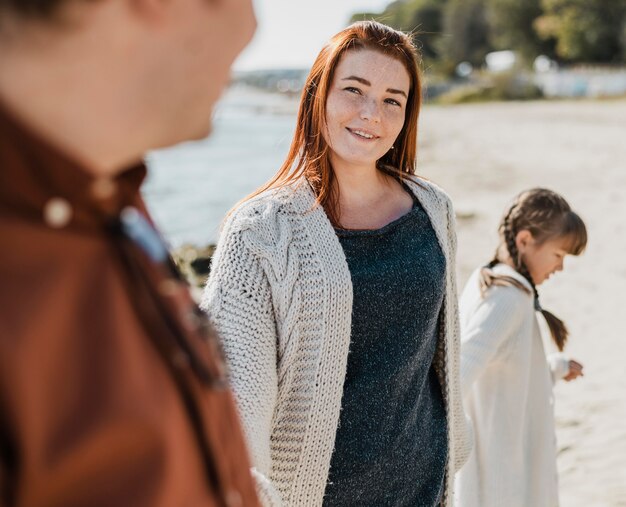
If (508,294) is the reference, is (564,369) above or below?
below

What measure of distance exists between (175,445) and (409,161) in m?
2.09

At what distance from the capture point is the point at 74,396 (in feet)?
2.31

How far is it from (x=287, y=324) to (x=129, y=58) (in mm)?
1310

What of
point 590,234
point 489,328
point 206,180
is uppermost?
point 489,328

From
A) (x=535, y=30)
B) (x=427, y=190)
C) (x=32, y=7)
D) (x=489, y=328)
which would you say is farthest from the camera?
(x=535, y=30)

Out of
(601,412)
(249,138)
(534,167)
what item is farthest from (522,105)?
(601,412)

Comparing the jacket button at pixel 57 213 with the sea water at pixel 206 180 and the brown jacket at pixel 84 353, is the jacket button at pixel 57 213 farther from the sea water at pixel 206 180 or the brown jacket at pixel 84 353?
the sea water at pixel 206 180

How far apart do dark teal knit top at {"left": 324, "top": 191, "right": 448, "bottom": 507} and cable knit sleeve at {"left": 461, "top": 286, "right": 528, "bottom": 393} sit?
2.19ft

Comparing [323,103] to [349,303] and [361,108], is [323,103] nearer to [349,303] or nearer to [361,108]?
[361,108]

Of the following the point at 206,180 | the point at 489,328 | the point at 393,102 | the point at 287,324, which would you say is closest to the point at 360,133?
the point at 393,102

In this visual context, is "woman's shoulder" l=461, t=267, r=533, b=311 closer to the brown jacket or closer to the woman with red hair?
the woman with red hair

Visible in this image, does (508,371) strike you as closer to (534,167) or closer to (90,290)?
(90,290)

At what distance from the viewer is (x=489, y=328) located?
3.10 meters

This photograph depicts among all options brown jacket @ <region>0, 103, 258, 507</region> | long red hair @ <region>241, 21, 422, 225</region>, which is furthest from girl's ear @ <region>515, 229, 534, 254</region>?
brown jacket @ <region>0, 103, 258, 507</region>
